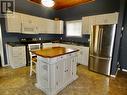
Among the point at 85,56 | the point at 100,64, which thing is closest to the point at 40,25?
the point at 85,56

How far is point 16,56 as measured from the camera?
3.61 metres

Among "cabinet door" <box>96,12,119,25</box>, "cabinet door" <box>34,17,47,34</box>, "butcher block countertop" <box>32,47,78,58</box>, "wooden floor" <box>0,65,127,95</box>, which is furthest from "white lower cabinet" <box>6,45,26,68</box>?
"cabinet door" <box>96,12,119,25</box>

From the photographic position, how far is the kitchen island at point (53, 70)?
2.07 meters

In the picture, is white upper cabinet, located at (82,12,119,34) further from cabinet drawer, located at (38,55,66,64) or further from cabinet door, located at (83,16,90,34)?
cabinet drawer, located at (38,55,66,64)

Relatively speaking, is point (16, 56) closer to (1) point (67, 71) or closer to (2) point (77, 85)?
(1) point (67, 71)

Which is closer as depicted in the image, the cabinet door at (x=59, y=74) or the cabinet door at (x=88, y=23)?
the cabinet door at (x=59, y=74)

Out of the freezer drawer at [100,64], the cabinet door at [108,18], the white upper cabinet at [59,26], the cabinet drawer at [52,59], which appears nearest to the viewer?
the cabinet drawer at [52,59]

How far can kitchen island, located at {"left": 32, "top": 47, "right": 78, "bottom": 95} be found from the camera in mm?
2070

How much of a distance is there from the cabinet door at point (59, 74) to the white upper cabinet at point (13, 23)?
2513 millimetres

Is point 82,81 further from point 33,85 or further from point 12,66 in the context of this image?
point 12,66

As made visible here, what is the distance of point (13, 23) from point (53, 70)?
105 inches

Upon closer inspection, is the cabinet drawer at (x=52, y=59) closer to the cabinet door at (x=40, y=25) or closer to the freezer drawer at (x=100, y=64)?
the freezer drawer at (x=100, y=64)


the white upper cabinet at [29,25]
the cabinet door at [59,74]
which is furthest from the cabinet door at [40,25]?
the cabinet door at [59,74]

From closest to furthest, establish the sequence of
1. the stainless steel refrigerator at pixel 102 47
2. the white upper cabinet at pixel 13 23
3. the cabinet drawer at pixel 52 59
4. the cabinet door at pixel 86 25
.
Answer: the cabinet drawer at pixel 52 59, the stainless steel refrigerator at pixel 102 47, the white upper cabinet at pixel 13 23, the cabinet door at pixel 86 25
